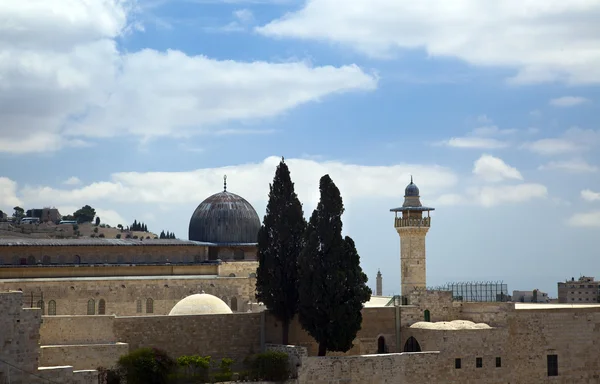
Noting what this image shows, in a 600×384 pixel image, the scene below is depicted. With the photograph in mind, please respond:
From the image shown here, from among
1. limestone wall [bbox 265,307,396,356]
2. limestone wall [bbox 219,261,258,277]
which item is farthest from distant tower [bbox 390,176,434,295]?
limestone wall [bbox 219,261,258,277]

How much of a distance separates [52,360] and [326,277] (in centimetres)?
996

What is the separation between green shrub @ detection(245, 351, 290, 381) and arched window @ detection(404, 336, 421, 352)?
6.12 m

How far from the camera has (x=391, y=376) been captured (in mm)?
34156

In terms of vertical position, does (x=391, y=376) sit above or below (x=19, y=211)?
below

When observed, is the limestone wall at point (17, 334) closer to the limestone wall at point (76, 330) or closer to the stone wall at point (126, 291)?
the limestone wall at point (76, 330)

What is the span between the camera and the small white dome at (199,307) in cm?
3403

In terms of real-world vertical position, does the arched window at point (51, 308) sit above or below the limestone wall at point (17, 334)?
above

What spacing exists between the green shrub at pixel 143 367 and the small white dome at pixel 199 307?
376 centimetres

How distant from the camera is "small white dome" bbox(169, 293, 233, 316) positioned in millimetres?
34031

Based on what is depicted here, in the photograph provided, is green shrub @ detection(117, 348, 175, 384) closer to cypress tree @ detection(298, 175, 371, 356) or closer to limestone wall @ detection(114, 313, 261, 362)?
limestone wall @ detection(114, 313, 261, 362)

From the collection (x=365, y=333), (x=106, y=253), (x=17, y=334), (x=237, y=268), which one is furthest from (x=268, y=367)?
(x=106, y=253)

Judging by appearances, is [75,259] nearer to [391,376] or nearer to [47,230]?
[391,376]

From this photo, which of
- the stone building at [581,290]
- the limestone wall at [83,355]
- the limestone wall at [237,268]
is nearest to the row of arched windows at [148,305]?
the limestone wall at [237,268]

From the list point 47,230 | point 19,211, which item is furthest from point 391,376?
point 19,211
